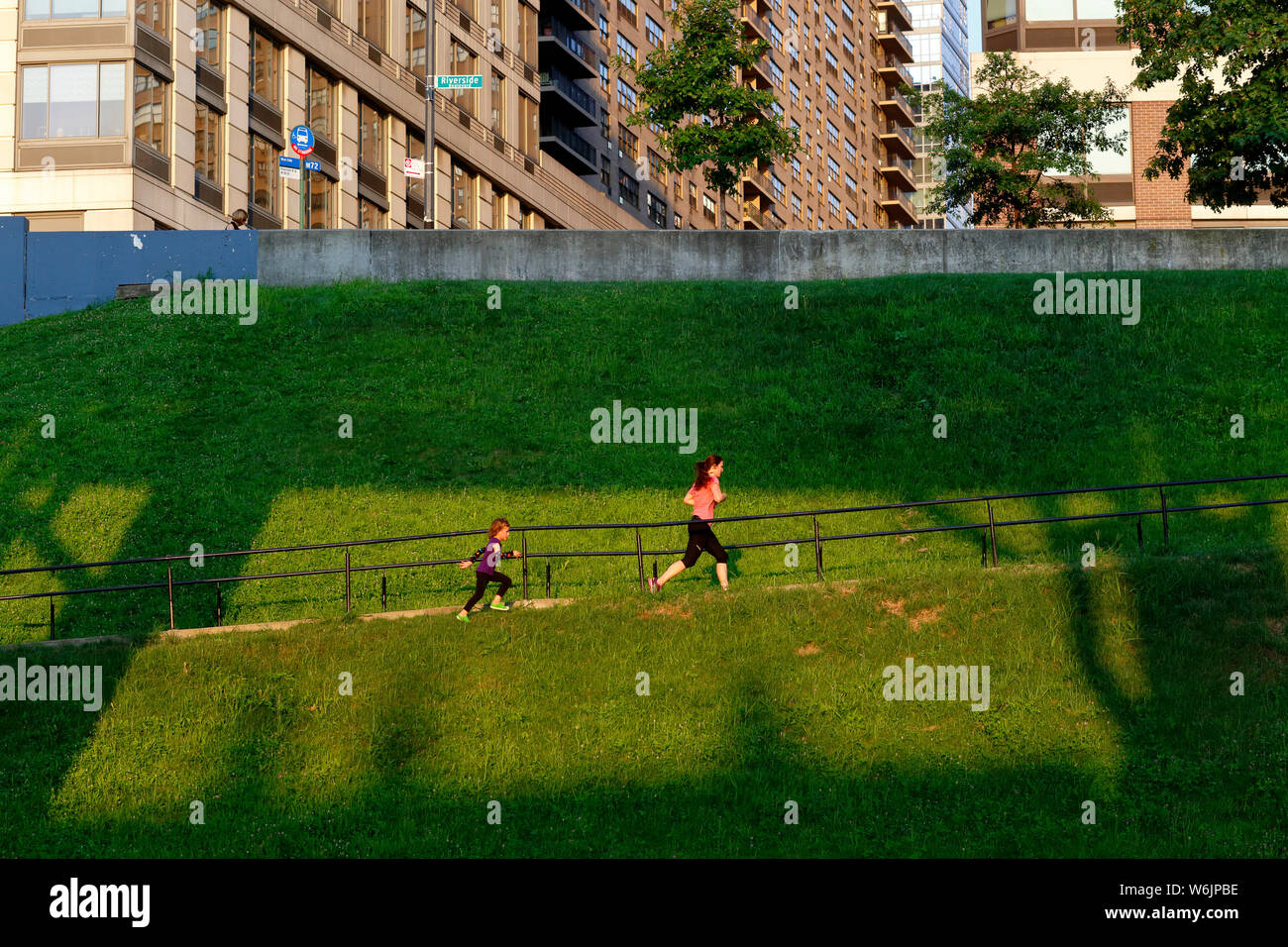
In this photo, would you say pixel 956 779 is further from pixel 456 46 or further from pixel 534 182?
pixel 534 182

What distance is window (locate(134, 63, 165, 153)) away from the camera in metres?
46.2

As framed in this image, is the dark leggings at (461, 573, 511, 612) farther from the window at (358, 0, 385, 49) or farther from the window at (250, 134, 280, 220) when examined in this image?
the window at (358, 0, 385, 49)

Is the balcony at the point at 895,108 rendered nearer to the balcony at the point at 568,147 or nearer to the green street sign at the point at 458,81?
the balcony at the point at 568,147

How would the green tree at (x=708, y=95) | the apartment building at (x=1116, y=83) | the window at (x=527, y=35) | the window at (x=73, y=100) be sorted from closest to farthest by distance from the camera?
the window at (x=73, y=100)
the green tree at (x=708, y=95)
the apartment building at (x=1116, y=83)
the window at (x=527, y=35)

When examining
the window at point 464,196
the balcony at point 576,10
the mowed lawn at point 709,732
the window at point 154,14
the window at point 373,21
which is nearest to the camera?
the mowed lawn at point 709,732

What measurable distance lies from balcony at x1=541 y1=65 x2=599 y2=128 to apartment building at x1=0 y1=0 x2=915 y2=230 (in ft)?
0.39

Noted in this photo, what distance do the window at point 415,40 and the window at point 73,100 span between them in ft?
57.8

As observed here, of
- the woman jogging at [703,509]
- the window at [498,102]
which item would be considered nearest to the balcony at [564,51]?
the window at [498,102]

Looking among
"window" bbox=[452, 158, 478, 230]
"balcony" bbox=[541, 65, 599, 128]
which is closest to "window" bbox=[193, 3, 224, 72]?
"window" bbox=[452, 158, 478, 230]

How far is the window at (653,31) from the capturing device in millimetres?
87750

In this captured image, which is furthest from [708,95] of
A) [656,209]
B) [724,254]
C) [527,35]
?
[656,209]

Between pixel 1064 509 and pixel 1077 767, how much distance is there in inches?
339

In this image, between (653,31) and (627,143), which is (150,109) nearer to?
(627,143)

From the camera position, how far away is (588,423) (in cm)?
2800
